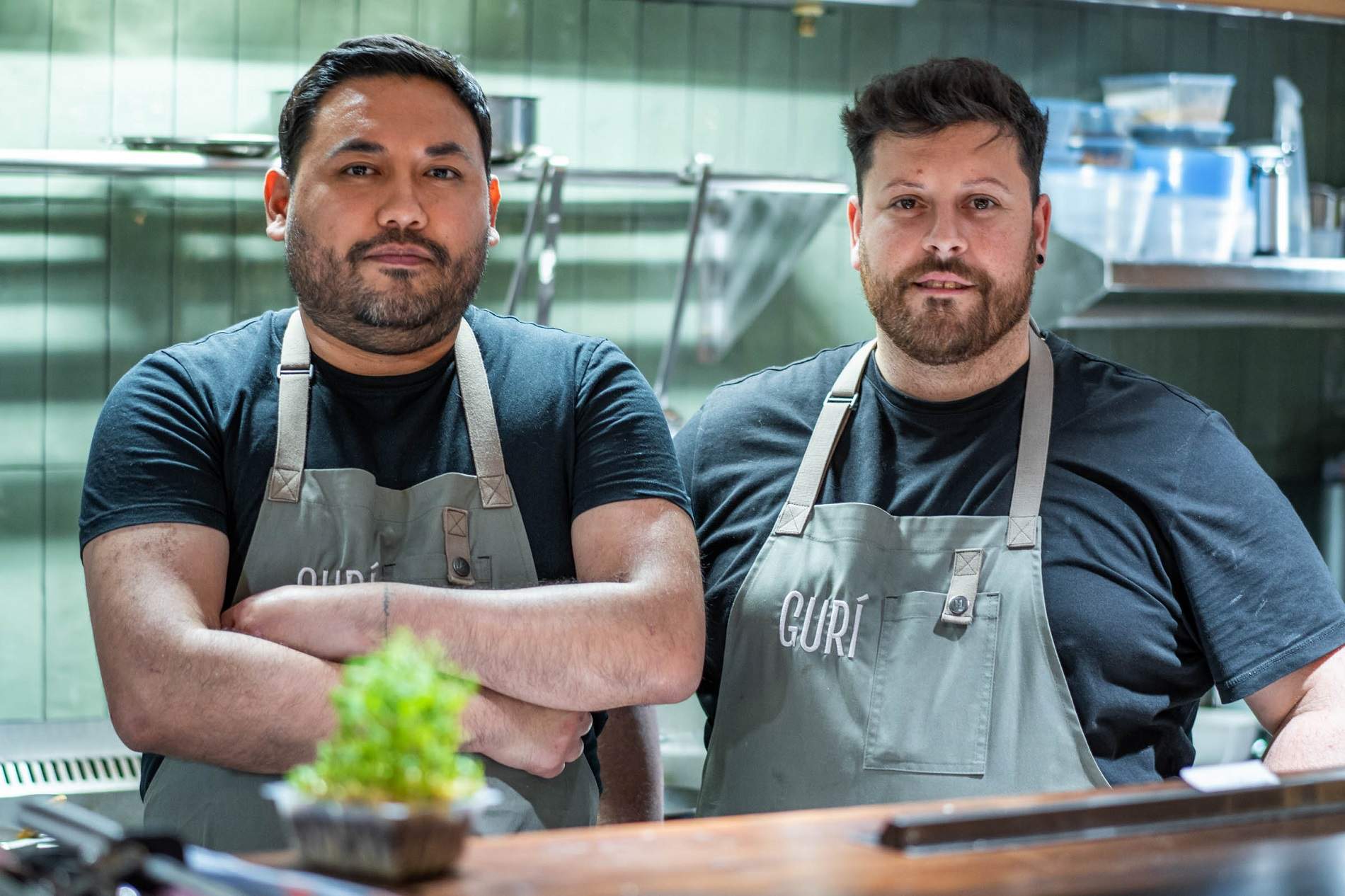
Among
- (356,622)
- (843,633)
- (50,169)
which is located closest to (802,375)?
(843,633)

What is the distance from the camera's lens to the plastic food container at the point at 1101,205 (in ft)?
10.0

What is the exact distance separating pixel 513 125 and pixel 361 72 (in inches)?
36.7

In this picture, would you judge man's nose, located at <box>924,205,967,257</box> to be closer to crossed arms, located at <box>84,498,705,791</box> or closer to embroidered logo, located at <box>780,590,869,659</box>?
embroidered logo, located at <box>780,590,869,659</box>

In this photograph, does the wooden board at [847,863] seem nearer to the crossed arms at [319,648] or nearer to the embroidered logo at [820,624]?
the crossed arms at [319,648]

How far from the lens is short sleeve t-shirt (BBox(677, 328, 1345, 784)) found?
1712mm

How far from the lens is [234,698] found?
1.46 m

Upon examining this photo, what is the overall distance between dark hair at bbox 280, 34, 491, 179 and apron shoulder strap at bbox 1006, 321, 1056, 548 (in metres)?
0.77

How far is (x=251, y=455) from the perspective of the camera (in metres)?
1.67

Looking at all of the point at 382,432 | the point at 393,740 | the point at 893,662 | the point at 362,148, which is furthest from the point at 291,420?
the point at 393,740

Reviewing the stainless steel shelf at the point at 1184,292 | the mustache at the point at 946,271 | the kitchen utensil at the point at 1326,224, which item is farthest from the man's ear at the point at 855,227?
the kitchen utensil at the point at 1326,224

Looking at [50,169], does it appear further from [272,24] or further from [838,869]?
[838,869]

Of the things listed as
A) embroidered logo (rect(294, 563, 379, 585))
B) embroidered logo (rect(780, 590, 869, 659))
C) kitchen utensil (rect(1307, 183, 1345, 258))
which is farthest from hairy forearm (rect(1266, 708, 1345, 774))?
kitchen utensil (rect(1307, 183, 1345, 258))

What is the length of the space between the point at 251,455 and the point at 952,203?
0.90 meters

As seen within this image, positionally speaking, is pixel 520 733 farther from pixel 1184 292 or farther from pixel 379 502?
pixel 1184 292
